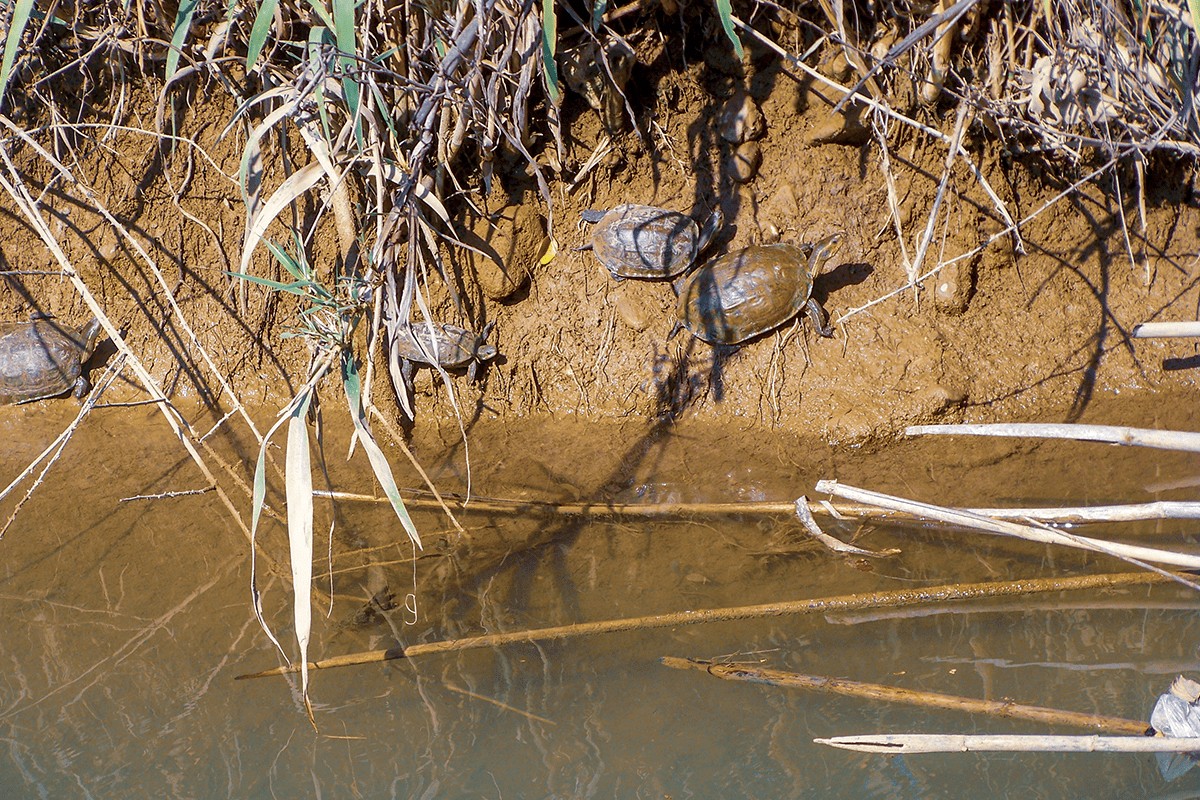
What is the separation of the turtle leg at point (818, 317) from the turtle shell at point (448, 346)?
1.31 meters

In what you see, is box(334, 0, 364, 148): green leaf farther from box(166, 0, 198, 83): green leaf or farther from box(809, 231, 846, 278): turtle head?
box(809, 231, 846, 278): turtle head

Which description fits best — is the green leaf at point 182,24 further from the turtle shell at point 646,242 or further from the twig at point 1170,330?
the twig at point 1170,330

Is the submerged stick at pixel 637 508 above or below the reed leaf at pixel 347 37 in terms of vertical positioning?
below

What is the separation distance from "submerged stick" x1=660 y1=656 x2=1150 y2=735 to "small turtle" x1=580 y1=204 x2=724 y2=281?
1632 millimetres

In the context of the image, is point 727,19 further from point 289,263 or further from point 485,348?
point 485,348

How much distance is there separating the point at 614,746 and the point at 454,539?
1.00 meters

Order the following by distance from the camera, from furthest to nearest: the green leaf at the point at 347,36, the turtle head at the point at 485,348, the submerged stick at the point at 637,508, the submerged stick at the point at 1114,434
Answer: the turtle head at the point at 485,348
the submerged stick at the point at 637,508
the green leaf at the point at 347,36
the submerged stick at the point at 1114,434

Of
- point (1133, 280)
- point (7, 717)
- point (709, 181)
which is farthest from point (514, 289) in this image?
point (1133, 280)

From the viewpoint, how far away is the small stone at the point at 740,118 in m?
3.39

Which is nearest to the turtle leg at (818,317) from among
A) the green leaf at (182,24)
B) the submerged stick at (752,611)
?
the submerged stick at (752,611)

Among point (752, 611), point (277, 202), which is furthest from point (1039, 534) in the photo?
point (277, 202)

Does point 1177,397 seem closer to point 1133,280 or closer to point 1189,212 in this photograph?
point 1133,280

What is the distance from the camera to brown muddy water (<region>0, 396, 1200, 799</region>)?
6.86 feet

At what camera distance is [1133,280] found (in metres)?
3.42
